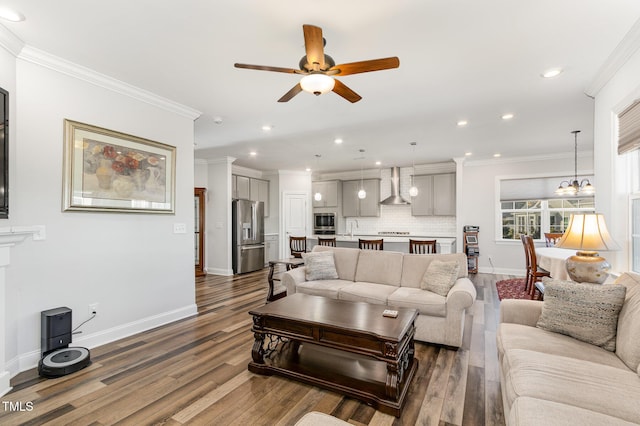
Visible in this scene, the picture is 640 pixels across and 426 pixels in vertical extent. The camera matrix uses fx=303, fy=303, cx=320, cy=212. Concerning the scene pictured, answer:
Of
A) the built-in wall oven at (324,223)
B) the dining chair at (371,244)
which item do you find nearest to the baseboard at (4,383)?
the dining chair at (371,244)

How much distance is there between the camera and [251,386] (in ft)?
7.72

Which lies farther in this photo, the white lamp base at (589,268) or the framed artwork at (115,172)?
the framed artwork at (115,172)

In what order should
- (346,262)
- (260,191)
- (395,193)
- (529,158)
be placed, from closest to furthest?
(346,262), (529,158), (395,193), (260,191)

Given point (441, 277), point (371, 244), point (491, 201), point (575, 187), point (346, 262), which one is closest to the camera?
point (441, 277)

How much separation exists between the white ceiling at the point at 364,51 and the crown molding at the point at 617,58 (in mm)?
47

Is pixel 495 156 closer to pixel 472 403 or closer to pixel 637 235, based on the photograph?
pixel 637 235

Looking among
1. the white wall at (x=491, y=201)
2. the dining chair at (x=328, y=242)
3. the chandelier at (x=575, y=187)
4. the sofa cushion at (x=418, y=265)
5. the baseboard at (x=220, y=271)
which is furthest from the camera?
the baseboard at (x=220, y=271)

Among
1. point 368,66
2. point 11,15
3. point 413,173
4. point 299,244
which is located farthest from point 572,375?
point 413,173

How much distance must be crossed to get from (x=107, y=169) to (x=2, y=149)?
0.87 m

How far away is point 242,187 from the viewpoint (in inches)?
300

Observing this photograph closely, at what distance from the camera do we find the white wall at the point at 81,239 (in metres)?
2.56

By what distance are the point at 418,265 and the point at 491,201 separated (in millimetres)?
4203

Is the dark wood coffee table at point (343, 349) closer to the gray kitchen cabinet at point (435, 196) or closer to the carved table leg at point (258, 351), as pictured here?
the carved table leg at point (258, 351)

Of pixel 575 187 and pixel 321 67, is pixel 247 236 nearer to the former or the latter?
pixel 321 67
